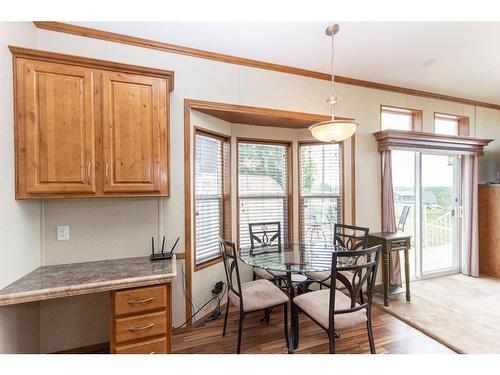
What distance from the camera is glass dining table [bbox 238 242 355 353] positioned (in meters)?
2.09

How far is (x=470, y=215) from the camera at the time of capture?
3914 mm

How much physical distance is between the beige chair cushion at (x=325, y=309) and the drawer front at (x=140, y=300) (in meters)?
1.17

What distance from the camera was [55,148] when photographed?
5.61ft

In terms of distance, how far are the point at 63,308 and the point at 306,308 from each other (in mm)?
2098

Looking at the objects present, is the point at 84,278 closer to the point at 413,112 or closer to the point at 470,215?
the point at 413,112

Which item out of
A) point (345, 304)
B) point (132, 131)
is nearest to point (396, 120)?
point (345, 304)

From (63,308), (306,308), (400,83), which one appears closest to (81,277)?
(63,308)

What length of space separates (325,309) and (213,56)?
270 cm

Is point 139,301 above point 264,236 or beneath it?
beneath

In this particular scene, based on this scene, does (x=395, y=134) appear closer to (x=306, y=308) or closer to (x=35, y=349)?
(x=306, y=308)

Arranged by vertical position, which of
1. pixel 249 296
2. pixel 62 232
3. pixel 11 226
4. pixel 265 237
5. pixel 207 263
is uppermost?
pixel 11 226

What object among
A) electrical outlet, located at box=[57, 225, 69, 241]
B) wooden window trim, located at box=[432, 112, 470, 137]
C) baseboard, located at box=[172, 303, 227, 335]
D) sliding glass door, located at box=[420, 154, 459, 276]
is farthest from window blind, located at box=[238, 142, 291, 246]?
wooden window trim, located at box=[432, 112, 470, 137]

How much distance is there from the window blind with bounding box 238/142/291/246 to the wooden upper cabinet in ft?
4.72

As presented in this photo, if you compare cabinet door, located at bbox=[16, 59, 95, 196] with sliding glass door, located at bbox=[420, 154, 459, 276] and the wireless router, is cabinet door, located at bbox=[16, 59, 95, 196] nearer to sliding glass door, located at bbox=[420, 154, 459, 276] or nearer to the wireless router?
the wireless router
